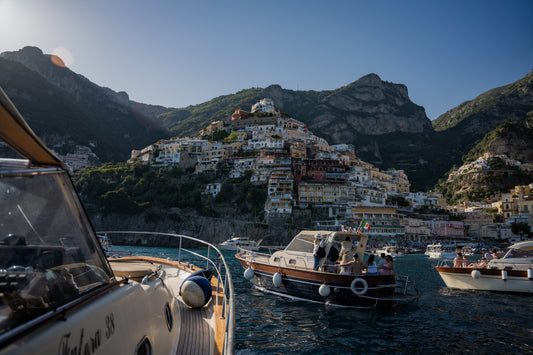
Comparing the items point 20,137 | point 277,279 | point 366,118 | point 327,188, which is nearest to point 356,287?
point 277,279

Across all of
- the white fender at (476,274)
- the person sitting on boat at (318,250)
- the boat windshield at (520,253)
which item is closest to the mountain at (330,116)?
the boat windshield at (520,253)

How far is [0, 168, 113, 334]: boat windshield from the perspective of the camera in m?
1.68

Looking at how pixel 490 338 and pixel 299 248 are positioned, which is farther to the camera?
pixel 299 248

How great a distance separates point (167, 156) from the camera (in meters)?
84.5

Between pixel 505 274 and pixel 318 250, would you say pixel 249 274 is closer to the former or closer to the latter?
pixel 318 250

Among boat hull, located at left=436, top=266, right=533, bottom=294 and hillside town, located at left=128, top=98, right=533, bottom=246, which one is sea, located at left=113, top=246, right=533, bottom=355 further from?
hillside town, located at left=128, top=98, right=533, bottom=246

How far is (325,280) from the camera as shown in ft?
37.6

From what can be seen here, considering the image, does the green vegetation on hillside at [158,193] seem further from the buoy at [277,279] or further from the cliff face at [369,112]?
the cliff face at [369,112]

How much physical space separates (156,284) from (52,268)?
4.16ft

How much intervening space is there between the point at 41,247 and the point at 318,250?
419 inches

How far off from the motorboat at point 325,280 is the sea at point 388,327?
0.34 m

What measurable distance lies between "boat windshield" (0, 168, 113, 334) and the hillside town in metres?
58.1

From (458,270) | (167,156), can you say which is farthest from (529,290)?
(167,156)

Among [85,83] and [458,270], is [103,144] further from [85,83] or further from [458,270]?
[458,270]
